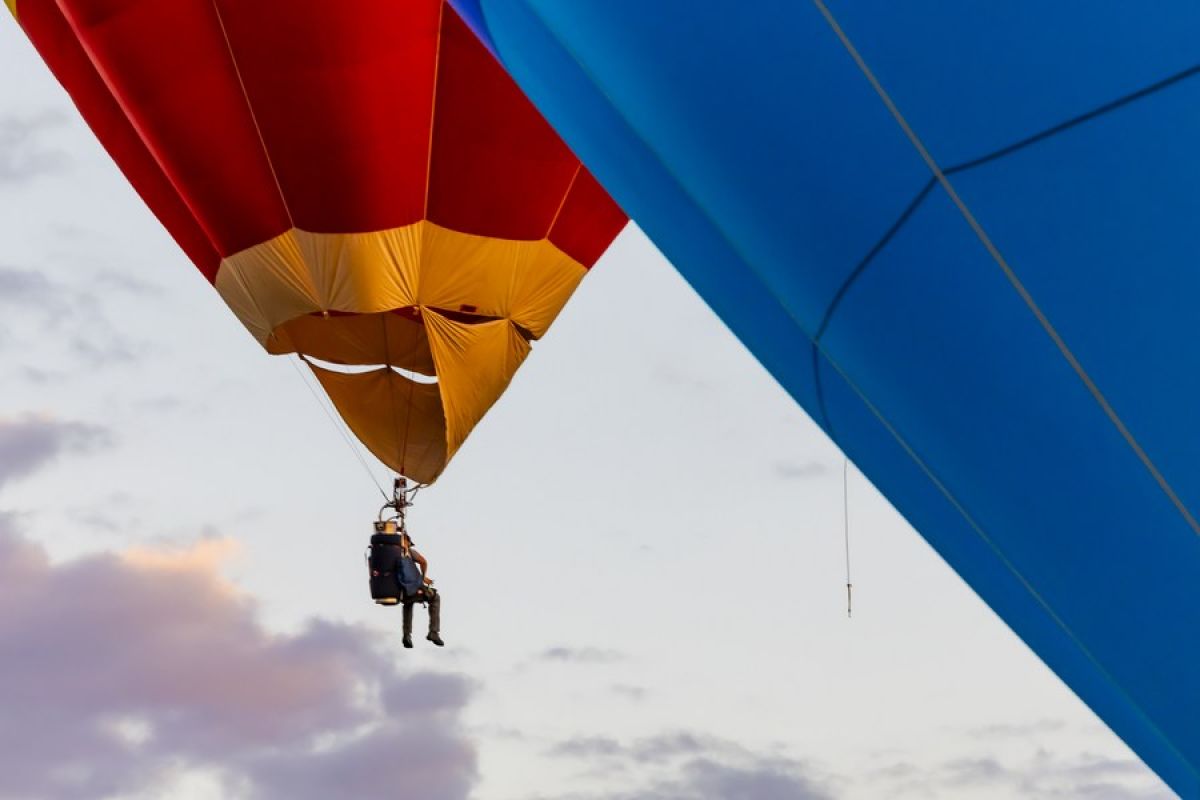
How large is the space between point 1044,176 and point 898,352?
1097 mm

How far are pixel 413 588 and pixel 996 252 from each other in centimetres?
1169

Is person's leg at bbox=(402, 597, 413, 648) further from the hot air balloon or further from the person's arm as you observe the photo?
the hot air balloon

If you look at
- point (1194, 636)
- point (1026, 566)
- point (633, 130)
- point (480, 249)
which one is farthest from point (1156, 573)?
point (480, 249)

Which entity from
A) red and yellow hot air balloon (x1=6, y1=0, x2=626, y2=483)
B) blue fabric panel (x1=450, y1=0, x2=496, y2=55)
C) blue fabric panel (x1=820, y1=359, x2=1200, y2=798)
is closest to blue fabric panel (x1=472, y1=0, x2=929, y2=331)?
blue fabric panel (x1=820, y1=359, x2=1200, y2=798)

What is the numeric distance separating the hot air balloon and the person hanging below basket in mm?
9522

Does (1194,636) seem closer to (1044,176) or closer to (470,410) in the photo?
(1044,176)

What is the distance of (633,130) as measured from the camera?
746 cm

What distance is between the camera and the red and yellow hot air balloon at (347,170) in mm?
14680

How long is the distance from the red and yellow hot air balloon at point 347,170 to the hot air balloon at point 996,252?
738 centimetres

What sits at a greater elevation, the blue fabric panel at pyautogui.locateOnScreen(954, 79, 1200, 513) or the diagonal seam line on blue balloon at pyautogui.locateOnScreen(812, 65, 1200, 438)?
the diagonal seam line on blue balloon at pyautogui.locateOnScreen(812, 65, 1200, 438)

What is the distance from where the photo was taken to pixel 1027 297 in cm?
557

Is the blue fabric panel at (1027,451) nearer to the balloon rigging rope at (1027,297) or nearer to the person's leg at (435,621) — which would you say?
the balloon rigging rope at (1027,297)

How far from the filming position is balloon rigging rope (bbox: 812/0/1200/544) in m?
5.52

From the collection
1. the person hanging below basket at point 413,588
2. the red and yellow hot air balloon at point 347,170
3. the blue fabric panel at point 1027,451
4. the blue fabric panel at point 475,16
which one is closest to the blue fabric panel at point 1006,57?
the blue fabric panel at point 1027,451
